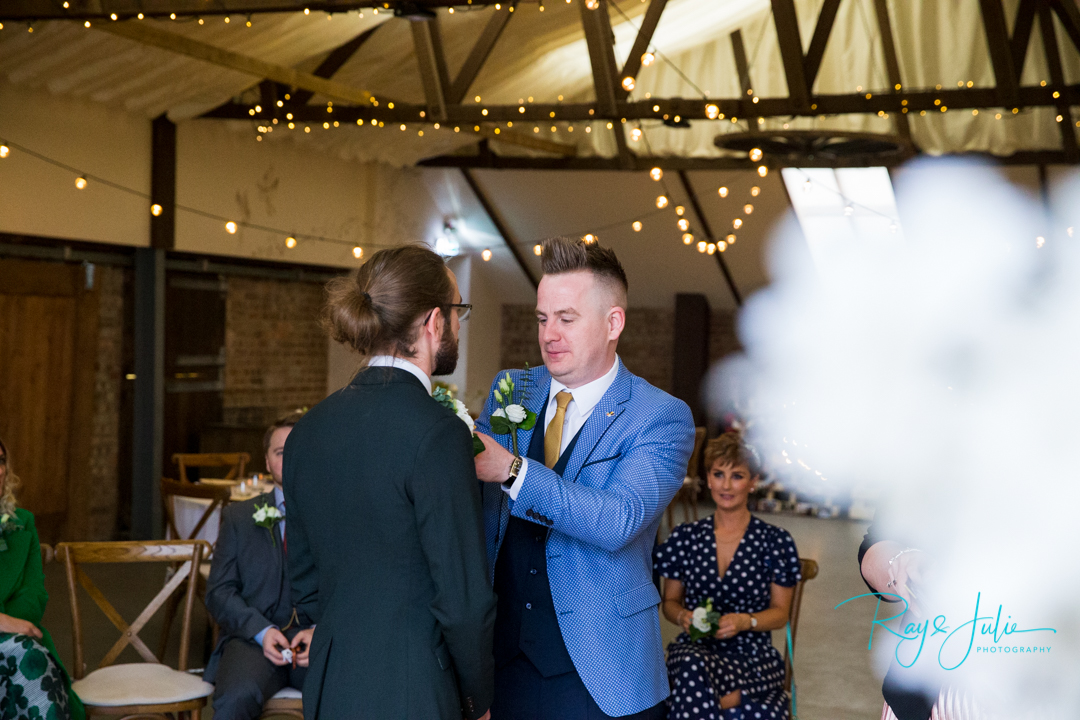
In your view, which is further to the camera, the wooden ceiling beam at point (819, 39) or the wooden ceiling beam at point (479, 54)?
the wooden ceiling beam at point (479, 54)

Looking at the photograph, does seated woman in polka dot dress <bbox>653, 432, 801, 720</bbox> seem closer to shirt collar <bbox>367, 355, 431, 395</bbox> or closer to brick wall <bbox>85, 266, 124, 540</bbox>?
shirt collar <bbox>367, 355, 431, 395</bbox>

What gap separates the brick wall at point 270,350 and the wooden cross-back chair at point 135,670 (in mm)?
5470

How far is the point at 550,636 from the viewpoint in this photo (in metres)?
1.97

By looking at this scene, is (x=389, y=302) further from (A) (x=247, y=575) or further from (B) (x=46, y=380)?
(B) (x=46, y=380)

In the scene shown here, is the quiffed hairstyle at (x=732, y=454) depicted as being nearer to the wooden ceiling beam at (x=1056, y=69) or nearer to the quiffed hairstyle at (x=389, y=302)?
the quiffed hairstyle at (x=389, y=302)

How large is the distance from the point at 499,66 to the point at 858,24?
3439 mm

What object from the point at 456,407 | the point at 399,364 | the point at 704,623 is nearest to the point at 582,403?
the point at 456,407

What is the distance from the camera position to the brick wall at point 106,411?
8000 mm

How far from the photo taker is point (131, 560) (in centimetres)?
356

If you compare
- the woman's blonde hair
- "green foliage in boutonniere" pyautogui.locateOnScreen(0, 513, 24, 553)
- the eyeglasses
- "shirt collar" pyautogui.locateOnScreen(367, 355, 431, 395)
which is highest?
the eyeglasses

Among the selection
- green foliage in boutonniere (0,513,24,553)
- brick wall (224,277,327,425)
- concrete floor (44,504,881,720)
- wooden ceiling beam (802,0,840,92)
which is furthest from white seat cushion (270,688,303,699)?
brick wall (224,277,327,425)

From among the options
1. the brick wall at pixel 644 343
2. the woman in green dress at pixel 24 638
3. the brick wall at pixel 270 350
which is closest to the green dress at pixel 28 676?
the woman in green dress at pixel 24 638

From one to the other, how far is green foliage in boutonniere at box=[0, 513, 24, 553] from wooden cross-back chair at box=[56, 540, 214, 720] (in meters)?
0.16

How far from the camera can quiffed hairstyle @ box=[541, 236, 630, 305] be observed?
78.4 inches
